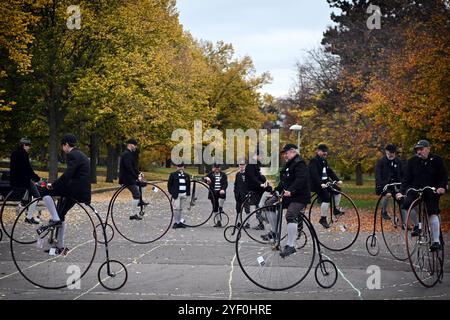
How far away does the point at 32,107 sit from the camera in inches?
1266

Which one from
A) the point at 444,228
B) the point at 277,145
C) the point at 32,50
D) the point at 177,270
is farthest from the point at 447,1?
the point at 277,145

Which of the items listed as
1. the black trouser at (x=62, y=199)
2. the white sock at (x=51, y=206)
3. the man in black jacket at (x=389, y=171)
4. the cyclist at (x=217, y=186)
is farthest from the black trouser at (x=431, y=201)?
the cyclist at (x=217, y=186)

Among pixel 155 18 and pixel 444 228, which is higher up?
pixel 155 18

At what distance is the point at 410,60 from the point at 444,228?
621 cm

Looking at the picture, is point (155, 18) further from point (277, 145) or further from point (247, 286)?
point (277, 145)

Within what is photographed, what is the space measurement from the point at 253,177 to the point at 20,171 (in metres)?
6.04

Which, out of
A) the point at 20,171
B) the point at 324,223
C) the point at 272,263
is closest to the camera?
the point at 272,263

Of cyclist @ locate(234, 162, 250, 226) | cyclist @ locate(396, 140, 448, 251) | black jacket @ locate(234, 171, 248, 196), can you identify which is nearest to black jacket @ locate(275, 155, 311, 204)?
cyclist @ locate(396, 140, 448, 251)

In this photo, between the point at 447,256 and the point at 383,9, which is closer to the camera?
the point at 447,256

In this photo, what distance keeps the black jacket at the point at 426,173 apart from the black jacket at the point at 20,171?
9.66 meters

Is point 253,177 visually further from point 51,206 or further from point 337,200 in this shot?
point 51,206

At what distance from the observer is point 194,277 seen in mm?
9945

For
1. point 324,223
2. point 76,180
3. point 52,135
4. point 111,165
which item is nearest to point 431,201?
point 324,223

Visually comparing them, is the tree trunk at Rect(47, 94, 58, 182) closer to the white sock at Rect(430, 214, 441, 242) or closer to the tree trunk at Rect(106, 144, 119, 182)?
the tree trunk at Rect(106, 144, 119, 182)
